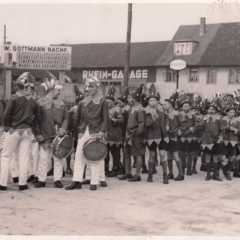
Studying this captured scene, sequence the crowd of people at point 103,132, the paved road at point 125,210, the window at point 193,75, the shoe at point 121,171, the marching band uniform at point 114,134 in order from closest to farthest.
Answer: the paved road at point 125,210 → the crowd of people at point 103,132 → the marching band uniform at point 114,134 → the shoe at point 121,171 → the window at point 193,75

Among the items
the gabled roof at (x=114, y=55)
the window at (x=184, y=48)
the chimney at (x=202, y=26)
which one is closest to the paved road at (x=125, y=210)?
the window at (x=184, y=48)

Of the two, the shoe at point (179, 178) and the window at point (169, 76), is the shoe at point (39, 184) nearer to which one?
the shoe at point (179, 178)

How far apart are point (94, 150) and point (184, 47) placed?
4020 centimetres

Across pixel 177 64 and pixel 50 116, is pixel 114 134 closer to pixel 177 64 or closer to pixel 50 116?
pixel 50 116

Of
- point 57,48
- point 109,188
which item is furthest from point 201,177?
point 57,48

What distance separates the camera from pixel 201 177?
11.2 m

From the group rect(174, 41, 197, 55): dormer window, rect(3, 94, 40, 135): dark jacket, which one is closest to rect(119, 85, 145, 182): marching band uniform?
rect(3, 94, 40, 135): dark jacket

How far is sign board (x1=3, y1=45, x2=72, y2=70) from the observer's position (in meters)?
32.3

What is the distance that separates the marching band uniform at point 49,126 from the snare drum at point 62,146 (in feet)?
0.34

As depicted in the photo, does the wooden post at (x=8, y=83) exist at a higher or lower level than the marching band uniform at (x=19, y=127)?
higher

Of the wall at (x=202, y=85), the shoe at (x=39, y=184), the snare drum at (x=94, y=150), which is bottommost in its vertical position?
the shoe at (x=39, y=184)

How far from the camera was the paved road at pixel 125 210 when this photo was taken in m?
6.54

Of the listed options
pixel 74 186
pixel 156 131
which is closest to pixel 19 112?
pixel 74 186

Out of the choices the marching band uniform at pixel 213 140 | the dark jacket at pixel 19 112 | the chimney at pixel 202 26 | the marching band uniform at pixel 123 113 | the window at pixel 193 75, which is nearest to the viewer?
the dark jacket at pixel 19 112
